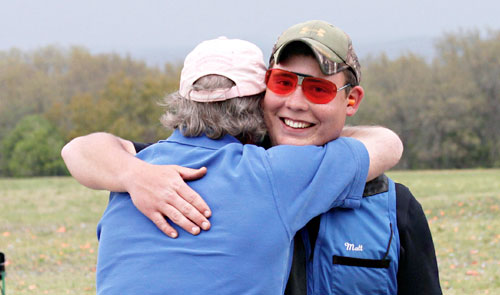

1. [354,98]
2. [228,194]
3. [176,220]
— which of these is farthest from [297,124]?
[176,220]

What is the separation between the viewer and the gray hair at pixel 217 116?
87.7 inches

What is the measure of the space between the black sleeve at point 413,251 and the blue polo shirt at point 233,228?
0.32 meters

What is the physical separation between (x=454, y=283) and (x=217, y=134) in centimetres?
629

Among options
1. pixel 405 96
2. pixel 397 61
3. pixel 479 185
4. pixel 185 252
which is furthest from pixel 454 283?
pixel 397 61

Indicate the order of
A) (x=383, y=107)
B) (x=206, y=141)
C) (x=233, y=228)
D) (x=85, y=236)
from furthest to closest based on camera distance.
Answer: (x=383, y=107) → (x=85, y=236) → (x=206, y=141) → (x=233, y=228)

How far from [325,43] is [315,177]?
524mm

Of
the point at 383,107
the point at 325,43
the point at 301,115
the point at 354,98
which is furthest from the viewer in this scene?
the point at 383,107

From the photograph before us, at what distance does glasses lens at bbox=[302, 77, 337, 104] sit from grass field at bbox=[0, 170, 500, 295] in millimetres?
5711

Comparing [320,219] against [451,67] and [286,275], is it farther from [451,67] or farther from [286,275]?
[451,67]

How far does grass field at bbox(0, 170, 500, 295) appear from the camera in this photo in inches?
320

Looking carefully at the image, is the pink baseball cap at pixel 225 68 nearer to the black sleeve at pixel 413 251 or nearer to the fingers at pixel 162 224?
the fingers at pixel 162 224

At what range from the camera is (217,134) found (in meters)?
2.22

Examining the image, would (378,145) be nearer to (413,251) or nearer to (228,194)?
(413,251)

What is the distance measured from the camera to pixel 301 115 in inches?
95.9
